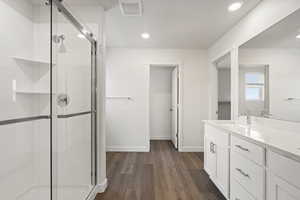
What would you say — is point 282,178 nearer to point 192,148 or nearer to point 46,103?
point 46,103

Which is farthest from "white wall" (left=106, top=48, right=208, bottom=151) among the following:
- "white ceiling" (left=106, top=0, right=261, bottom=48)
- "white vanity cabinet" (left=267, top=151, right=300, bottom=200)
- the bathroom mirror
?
"white vanity cabinet" (left=267, top=151, right=300, bottom=200)

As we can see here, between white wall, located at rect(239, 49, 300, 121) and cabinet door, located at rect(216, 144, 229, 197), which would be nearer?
white wall, located at rect(239, 49, 300, 121)

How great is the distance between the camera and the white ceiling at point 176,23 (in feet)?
7.20

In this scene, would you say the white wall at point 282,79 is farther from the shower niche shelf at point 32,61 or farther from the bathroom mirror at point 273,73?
the shower niche shelf at point 32,61

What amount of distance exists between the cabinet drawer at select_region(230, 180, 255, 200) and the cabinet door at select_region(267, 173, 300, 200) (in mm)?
282

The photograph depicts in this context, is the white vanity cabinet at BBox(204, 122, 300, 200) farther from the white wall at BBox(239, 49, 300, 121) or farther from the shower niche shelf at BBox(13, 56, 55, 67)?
the shower niche shelf at BBox(13, 56, 55, 67)

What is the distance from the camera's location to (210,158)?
2.43 metres

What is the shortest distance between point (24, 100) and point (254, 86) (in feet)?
9.53

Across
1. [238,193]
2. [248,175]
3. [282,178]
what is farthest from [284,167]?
[238,193]

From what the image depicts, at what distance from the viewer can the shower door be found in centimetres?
168

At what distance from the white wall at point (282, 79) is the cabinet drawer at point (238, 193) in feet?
2.81

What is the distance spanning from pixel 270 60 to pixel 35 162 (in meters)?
3.08

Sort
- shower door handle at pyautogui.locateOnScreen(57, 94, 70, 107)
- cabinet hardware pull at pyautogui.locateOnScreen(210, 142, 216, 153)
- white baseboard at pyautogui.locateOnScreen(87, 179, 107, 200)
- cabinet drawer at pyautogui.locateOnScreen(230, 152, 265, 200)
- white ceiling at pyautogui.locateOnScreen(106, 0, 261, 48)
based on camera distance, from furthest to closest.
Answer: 1. cabinet hardware pull at pyautogui.locateOnScreen(210, 142, 216, 153)
2. white ceiling at pyautogui.locateOnScreen(106, 0, 261, 48)
3. white baseboard at pyautogui.locateOnScreen(87, 179, 107, 200)
4. shower door handle at pyautogui.locateOnScreen(57, 94, 70, 107)
5. cabinet drawer at pyautogui.locateOnScreen(230, 152, 265, 200)

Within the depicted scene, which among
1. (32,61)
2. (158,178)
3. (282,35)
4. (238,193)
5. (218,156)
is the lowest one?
(158,178)
